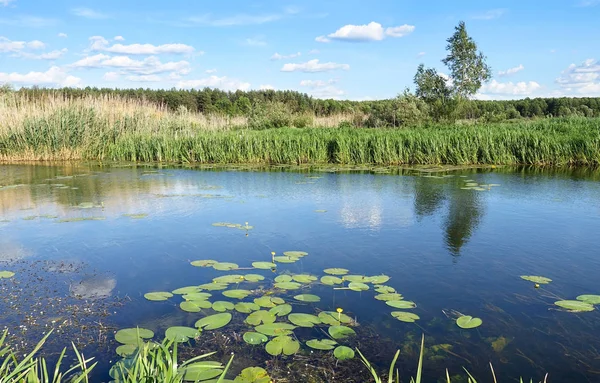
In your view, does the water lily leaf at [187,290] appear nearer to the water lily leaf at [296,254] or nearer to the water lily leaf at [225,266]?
the water lily leaf at [225,266]

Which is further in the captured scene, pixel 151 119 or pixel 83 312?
pixel 151 119

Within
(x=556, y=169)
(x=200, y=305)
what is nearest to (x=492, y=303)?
(x=200, y=305)

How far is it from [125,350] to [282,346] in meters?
0.84

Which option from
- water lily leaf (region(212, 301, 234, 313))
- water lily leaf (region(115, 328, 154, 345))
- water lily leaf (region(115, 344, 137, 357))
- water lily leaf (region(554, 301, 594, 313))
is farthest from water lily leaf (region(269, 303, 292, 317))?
water lily leaf (region(554, 301, 594, 313))

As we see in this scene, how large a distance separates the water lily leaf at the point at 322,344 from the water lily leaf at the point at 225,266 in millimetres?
1367

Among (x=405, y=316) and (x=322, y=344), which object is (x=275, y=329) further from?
(x=405, y=316)

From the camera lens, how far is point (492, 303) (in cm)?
331

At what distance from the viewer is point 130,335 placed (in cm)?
281

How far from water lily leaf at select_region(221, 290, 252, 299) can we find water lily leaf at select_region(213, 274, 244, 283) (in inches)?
8.4

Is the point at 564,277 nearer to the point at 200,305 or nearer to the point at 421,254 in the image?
the point at 421,254

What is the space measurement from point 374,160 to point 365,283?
8.73m

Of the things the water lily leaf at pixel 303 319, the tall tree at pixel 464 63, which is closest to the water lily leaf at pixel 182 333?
the water lily leaf at pixel 303 319

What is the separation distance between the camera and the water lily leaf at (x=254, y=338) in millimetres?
2746

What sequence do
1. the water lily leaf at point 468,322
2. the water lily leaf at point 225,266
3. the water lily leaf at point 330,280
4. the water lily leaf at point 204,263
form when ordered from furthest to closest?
the water lily leaf at point 204,263, the water lily leaf at point 225,266, the water lily leaf at point 330,280, the water lily leaf at point 468,322
